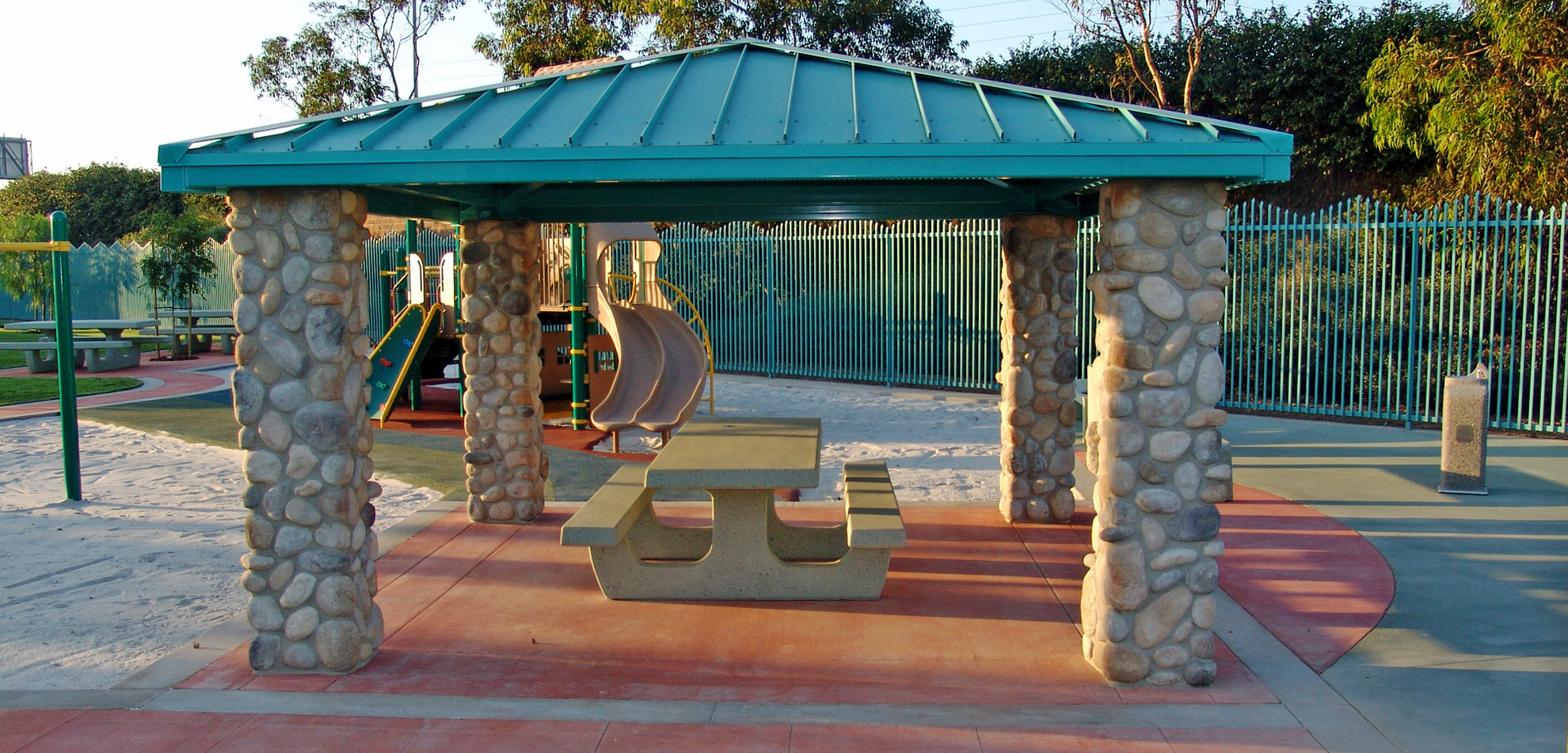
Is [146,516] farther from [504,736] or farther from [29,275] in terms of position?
[29,275]

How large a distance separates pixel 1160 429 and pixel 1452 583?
9.30 ft

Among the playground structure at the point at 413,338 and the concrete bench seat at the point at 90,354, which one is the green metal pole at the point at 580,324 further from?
the concrete bench seat at the point at 90,354

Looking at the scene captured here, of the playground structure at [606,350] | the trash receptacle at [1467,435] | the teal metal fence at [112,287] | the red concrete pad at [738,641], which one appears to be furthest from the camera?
the teal metal fence at [112,287]

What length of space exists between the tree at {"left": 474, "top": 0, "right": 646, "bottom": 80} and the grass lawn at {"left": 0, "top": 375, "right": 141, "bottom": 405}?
1094 centimetres

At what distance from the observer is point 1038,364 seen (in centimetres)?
718

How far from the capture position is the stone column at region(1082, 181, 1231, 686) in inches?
176

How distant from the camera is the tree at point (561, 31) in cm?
2366

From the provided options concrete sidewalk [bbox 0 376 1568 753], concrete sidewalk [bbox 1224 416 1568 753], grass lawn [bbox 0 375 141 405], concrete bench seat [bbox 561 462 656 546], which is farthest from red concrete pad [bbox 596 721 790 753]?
grass lawn [bbox 0 375 141 405]

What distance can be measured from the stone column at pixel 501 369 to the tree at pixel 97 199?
137 ft

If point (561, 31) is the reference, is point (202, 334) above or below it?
below

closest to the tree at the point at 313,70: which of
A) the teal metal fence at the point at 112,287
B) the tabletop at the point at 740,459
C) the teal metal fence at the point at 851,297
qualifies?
the teal metal fence at the point at 112,287


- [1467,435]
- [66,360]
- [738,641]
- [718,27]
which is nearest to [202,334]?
[718,27]

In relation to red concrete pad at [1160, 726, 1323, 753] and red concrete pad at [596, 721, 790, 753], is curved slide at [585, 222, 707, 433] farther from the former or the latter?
red concrete pad at [1160, 726, 1323, 753]

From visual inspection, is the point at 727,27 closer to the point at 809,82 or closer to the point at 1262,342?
the point at 1262,342
